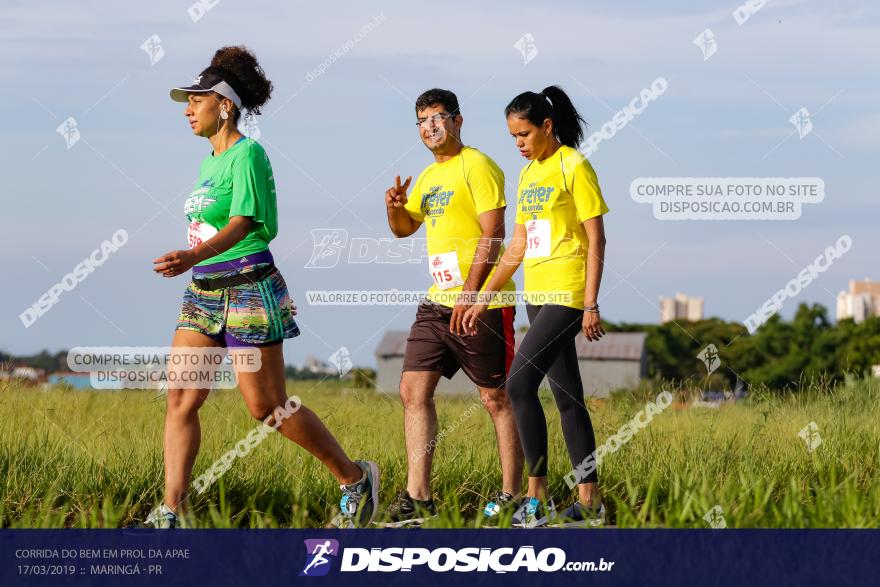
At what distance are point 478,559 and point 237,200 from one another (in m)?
1.99

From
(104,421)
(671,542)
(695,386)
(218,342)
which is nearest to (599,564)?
(671,542)

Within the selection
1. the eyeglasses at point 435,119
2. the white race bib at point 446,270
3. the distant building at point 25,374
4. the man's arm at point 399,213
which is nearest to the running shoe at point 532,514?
the white race bib at point 446,270

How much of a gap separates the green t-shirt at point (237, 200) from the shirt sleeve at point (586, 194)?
149 centimetres

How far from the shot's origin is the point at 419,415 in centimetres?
606

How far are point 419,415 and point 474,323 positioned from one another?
0.60m

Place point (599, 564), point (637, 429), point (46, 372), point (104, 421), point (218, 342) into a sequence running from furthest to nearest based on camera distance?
point (46, 372) → point (104, 421) → point (637, 429) → point (218, 342) → point (599, 564)

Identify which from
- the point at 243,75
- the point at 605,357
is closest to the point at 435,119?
the point at 243,75

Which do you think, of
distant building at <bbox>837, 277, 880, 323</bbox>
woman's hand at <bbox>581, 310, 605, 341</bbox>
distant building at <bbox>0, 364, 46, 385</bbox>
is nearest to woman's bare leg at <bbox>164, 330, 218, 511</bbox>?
woman's hand at <bbox>581, 310, 605, 341</bbox>

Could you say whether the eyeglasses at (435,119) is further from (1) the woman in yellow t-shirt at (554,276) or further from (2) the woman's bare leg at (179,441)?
(2) the woman's bare leg at (179,441)

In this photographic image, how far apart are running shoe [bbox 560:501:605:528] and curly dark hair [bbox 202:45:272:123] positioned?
2556 millimetres

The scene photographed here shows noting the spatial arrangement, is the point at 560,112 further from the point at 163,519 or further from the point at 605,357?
the point at 605,357

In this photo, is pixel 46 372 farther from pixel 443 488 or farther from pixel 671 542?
pixel 671 542

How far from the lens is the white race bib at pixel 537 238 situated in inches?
222

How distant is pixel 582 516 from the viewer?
565 centimetres
